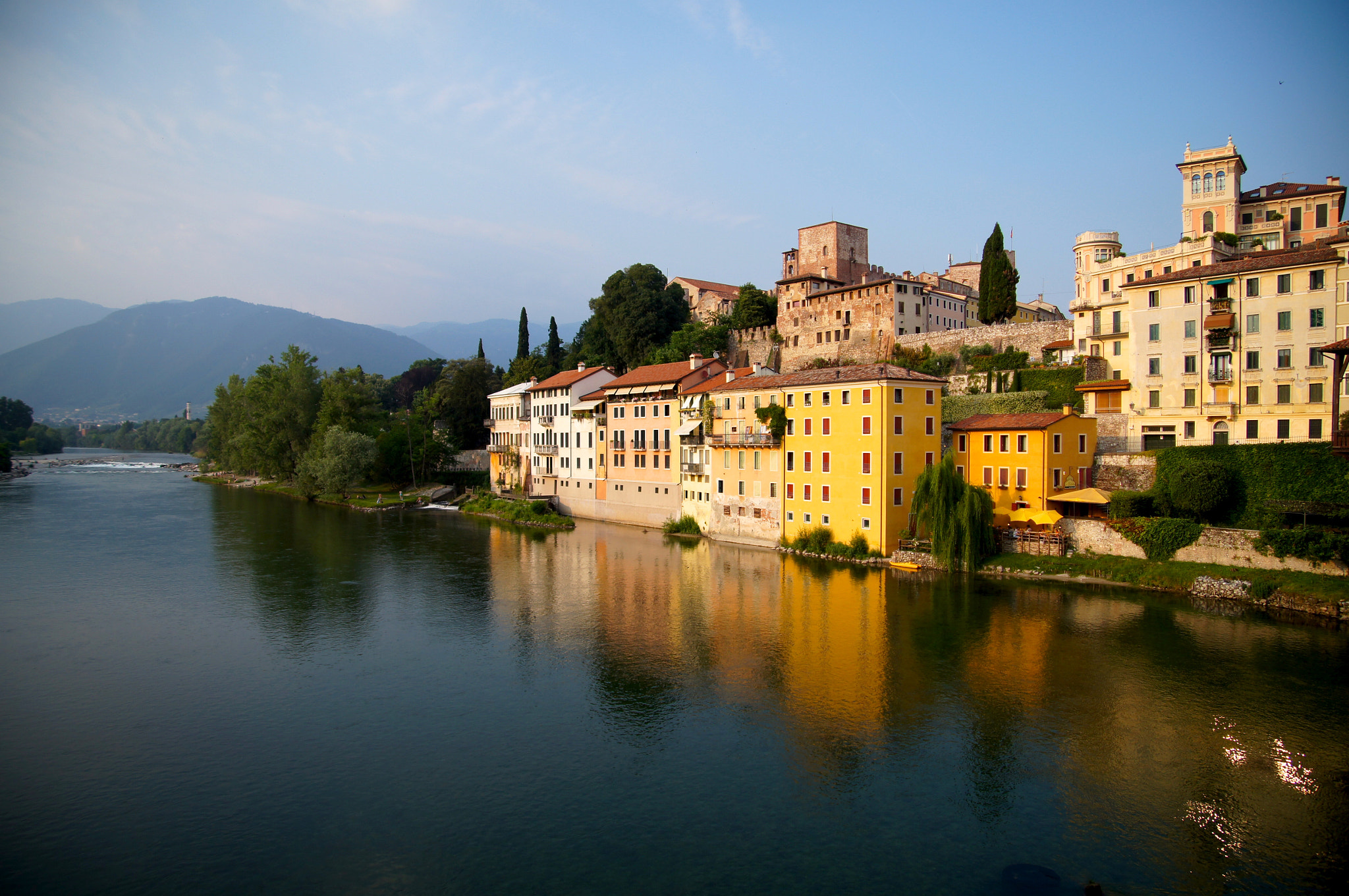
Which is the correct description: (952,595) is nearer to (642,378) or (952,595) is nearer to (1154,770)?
(1154,770)

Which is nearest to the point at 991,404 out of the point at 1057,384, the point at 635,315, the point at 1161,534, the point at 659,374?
the point at 1057,384

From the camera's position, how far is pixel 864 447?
3272 centimetres

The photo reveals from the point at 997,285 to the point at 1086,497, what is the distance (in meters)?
23.4

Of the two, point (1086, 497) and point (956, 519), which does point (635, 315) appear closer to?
point (956, 519)

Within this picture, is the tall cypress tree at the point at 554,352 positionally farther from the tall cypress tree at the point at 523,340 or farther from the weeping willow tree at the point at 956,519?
the weeping willow tree at the point at 956,519

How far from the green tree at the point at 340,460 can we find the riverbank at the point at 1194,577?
48710 millimetres

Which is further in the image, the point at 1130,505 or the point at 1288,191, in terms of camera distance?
the point at 1288,191

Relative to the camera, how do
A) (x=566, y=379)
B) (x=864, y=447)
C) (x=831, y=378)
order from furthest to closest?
(x=566, y=379), (x=831, y=378), (x=864, y=447)

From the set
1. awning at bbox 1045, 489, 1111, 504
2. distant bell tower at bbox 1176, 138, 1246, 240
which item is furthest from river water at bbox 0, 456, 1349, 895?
distant bell tower at bbox 1176, 138, 1246, 240

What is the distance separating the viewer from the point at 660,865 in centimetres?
1192

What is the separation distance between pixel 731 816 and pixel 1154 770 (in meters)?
8.52

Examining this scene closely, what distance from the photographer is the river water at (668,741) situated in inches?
473

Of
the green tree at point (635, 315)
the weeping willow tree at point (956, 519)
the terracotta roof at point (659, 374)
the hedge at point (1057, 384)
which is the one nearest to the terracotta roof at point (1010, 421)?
the weeping willow tree at point (956, 519)

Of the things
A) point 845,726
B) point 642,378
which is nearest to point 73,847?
point 845,726
